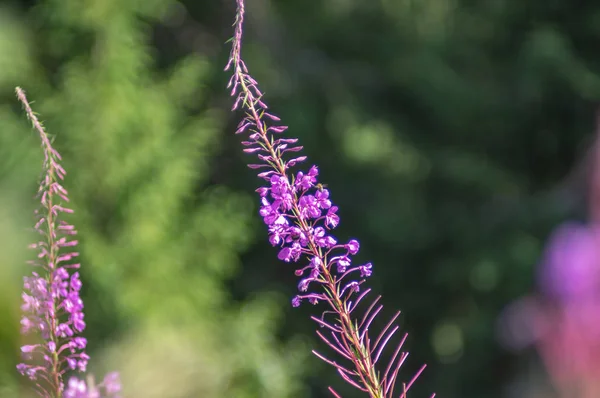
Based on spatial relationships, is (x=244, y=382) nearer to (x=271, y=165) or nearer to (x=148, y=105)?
(x=148, y=105)

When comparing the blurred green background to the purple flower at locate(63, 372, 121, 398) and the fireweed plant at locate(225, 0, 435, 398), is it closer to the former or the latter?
the purple flower at locate(63, 372, 121, 398)

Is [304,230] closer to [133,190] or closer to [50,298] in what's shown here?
[50,298]

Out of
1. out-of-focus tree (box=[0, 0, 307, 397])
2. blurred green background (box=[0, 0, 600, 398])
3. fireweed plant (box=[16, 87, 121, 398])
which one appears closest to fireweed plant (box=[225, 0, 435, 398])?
fireweed plant (box=[16, 87, 121, 398])

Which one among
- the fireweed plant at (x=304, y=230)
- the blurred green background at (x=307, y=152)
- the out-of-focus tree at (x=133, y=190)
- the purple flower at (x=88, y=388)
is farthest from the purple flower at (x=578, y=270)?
the out-of-focus tree at (x=133, y=190)

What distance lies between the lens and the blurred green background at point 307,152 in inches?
262

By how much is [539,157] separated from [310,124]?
2379 millimetres

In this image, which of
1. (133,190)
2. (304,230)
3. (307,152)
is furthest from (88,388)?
(307,152)

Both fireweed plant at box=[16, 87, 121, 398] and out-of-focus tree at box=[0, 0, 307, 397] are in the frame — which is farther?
out-of-focus tree at box=[0, 0, 307, 397]

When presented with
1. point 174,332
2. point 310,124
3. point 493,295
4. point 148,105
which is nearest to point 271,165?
point 174,332

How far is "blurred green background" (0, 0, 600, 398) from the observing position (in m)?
6.64

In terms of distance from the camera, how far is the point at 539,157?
8602 millimetres

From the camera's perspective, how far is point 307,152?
29.9 feet

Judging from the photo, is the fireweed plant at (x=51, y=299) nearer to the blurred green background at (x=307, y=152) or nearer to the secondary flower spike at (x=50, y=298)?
the secondary flower spike at (x=50, y=298)

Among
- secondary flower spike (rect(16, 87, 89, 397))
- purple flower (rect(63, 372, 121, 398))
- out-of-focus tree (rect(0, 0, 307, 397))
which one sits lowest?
purple flower (rect(63, 372, 121, 398))
